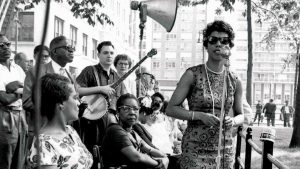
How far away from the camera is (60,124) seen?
2.59 m

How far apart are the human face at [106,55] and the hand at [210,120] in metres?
2.87

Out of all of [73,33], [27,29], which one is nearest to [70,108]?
[27,29]

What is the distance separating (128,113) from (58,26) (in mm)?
25013

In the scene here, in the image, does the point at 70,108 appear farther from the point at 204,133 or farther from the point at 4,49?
the point at 4,49

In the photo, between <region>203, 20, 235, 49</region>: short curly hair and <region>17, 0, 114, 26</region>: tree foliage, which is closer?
<region>203, 20, 235, 49</region>: short curly hair

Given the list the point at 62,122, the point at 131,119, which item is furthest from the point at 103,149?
the point at 62,122

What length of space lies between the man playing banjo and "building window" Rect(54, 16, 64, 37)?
2237cm

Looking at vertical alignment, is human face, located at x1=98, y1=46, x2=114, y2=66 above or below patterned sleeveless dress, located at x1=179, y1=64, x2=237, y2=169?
above

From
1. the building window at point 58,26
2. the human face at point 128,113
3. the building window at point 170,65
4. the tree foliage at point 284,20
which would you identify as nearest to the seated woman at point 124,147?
the human face at point 128,113

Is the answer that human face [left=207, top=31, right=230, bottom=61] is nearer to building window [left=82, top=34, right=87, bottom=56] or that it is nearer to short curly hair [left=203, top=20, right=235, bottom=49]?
short curly hair [left=203, top=20, right=235, bottom=49]

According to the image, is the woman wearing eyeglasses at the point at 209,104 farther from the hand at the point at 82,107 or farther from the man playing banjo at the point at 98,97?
the hand at the point at 82,107

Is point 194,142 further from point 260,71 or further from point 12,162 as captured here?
point 260,71

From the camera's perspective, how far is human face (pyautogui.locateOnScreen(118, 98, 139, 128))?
168 inches

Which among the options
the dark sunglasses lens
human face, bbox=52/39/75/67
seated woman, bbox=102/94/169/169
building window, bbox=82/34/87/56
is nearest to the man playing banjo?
human face, bbox=52/39/75/67
